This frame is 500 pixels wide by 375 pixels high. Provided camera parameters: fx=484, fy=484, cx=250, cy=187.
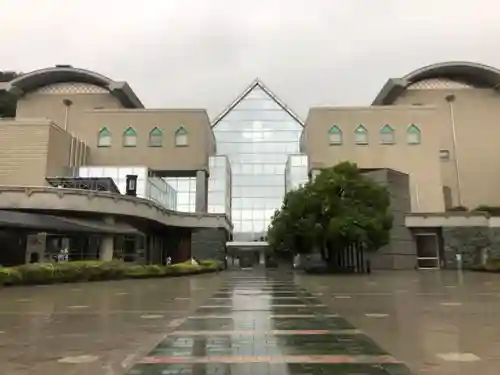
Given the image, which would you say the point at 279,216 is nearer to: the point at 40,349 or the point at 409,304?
the point at 409,304

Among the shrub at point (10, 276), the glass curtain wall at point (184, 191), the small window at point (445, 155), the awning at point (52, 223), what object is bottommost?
the shrub at point (10, 276)

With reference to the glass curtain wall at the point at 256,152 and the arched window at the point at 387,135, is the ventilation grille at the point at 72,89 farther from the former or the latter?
the arched window at the point at 387,135

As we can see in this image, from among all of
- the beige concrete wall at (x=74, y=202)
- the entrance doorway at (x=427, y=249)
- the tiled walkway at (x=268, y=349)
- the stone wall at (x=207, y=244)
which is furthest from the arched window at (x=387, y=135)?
the tiled walkway at (x=268, y=349)

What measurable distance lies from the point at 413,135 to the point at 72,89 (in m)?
43.3

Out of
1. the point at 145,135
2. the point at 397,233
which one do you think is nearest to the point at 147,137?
the point at 145,135

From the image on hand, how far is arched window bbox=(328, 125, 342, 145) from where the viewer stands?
55.3 m

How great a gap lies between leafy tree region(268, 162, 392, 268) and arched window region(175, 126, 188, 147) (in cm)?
2307

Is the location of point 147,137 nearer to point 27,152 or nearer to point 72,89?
point 27,152

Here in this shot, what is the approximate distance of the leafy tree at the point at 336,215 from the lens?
32531mm

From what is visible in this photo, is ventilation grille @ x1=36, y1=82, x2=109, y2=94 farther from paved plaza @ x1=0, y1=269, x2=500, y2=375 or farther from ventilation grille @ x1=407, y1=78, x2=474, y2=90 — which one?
paved plaza @ x1=0, y1=269, x2=500, y2=375

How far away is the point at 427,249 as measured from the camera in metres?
47.3

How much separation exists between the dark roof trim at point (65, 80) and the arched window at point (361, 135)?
96.9 ft

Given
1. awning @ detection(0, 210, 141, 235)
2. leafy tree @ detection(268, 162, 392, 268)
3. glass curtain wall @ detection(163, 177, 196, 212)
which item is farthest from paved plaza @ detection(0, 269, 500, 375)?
glass curtain wall @ detection(163, 177, 196, 212)

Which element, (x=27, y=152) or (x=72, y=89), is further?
(x=72, y=89)
